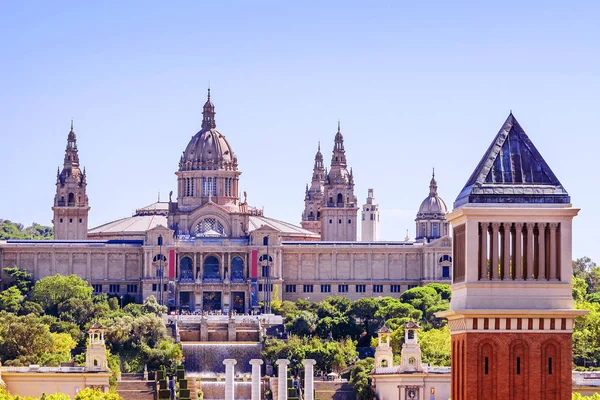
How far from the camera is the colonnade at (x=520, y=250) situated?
129 ft

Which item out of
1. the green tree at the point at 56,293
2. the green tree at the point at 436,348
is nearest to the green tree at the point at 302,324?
the green tree at the point at 56,293

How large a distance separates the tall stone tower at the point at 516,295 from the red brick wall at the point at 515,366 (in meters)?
0.02

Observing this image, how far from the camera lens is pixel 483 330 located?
1548 inches

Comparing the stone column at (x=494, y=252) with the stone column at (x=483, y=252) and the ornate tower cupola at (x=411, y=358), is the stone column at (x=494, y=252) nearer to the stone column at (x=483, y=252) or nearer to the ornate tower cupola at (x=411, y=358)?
the stone column at (x=483, y=252)

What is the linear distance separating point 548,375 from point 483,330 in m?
1.44

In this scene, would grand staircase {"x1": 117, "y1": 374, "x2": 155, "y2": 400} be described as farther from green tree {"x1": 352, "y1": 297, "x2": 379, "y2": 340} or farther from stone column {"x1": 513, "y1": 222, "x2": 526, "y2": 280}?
stone column {"x1": 513, "y1": 222, "x2": 526, "y2": 280}

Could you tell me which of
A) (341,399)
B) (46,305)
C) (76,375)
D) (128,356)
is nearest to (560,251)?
(76,375)

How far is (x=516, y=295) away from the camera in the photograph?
39375 millimetres

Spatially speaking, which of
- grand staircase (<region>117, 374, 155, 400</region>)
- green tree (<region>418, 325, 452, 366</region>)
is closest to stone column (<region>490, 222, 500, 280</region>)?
grand staircase (<region>117, 374, 155, 400</region>)

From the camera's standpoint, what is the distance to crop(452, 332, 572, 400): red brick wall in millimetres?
39094

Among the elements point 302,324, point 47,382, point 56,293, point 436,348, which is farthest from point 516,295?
point 56,293

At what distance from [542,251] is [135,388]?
Result: 11011 centimetres

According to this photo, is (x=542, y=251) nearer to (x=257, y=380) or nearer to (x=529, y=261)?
(x=529, y=261)

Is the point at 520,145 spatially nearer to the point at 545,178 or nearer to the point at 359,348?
the point at 545,178
